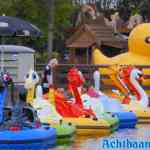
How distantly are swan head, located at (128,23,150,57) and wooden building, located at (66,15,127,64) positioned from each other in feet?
18.3

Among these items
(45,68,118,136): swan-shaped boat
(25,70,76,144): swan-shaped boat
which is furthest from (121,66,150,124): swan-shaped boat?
(25,70,76,144): swan-shaped boat

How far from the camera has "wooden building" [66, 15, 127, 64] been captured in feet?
118

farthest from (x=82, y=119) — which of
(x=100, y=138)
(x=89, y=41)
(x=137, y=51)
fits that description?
(x=89, y=41)

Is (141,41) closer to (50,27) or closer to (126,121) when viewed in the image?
(50,27)

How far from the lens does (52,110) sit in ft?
53.1

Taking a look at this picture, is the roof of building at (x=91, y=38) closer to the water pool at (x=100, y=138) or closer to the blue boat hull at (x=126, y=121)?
the blue boat hull at (x=126, y=121)

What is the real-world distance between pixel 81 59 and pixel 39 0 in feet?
12.9

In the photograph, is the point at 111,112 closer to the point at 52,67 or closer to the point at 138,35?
the point at 52,67

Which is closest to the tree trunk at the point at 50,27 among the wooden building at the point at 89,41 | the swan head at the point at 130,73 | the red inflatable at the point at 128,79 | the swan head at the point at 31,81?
the wooden building at the point at 89,41

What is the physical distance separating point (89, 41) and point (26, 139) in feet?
→ 72.9

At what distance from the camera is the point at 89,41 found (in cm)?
3600

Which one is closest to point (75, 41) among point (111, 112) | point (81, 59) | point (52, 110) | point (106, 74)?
point (81, 59)

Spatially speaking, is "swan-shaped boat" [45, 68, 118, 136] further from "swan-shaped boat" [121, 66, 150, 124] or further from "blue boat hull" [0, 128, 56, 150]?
"swan-shaped boat" [121, 66, 150, 124]

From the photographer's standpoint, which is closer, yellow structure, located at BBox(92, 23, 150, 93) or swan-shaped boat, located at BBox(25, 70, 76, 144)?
swan-shaped boat, located at BBox(25, 70, 76, 144)
